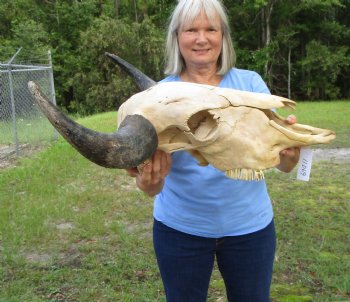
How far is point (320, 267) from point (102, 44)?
21528 mm

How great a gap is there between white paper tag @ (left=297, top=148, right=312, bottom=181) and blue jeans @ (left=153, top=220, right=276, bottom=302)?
1.10 ft

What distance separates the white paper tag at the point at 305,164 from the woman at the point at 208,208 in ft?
0.11

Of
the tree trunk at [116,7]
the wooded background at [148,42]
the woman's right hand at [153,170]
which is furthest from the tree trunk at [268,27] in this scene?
the woman's right hand at [153,170]

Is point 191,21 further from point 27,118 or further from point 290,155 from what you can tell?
point 27,118

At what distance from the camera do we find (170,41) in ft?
7.63

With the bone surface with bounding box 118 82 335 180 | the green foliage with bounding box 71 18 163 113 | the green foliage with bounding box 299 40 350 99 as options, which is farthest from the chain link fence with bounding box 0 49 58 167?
the green foliage with bounding box 299 40 350 99

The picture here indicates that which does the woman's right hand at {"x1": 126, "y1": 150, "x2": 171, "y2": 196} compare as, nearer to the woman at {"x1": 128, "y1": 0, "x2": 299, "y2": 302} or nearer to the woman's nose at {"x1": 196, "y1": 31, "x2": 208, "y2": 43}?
the woman at {"x1": 128, "y1": 0, "x2": 299, "y2": 302}

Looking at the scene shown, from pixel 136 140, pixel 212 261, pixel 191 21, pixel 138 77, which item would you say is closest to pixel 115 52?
pixel 138 77

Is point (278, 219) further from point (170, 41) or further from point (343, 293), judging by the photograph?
point (170, 41)

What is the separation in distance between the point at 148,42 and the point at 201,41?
22.0 metres

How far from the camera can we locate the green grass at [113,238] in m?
3.69

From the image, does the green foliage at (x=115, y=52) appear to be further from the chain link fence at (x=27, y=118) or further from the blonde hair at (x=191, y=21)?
the blonde hair at (x=191, y=21)

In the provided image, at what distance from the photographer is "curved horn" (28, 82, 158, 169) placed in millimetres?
1466

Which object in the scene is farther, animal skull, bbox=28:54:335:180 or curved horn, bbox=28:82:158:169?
animal skull, bbox=28:54:335:180
